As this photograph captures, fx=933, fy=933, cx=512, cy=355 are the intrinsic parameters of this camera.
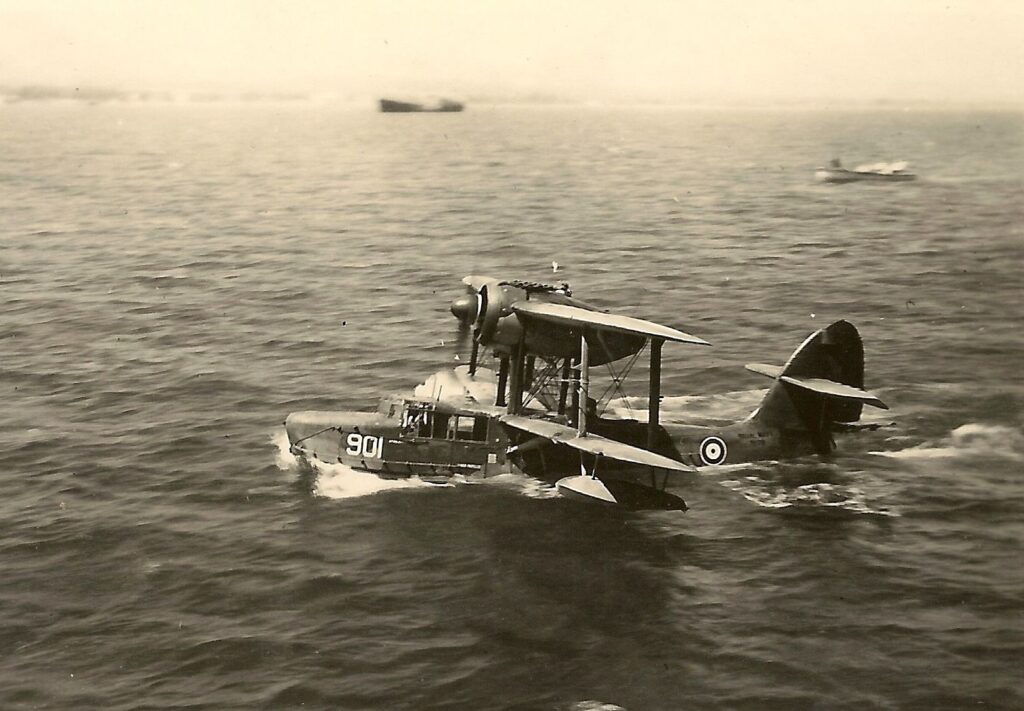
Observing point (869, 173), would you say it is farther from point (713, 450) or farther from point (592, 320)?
point (592, 320)

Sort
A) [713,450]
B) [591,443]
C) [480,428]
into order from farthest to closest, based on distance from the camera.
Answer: [713,450], [480,428], [591,443]

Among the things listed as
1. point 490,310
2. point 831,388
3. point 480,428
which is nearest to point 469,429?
point 480,428

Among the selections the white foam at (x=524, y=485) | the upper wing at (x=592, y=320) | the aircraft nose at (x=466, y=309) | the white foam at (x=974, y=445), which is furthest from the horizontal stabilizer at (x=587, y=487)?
the white foam at (x=974, y=445)

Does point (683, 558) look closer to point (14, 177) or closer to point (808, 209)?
point (808, 209)

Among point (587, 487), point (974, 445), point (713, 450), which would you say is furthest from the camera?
point (974, 445)

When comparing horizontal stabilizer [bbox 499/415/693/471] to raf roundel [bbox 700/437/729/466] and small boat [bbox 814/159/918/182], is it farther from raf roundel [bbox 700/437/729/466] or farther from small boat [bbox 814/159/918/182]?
small boat [bbox 814/159/918/182]

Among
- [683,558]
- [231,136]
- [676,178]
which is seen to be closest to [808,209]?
[676,178]
